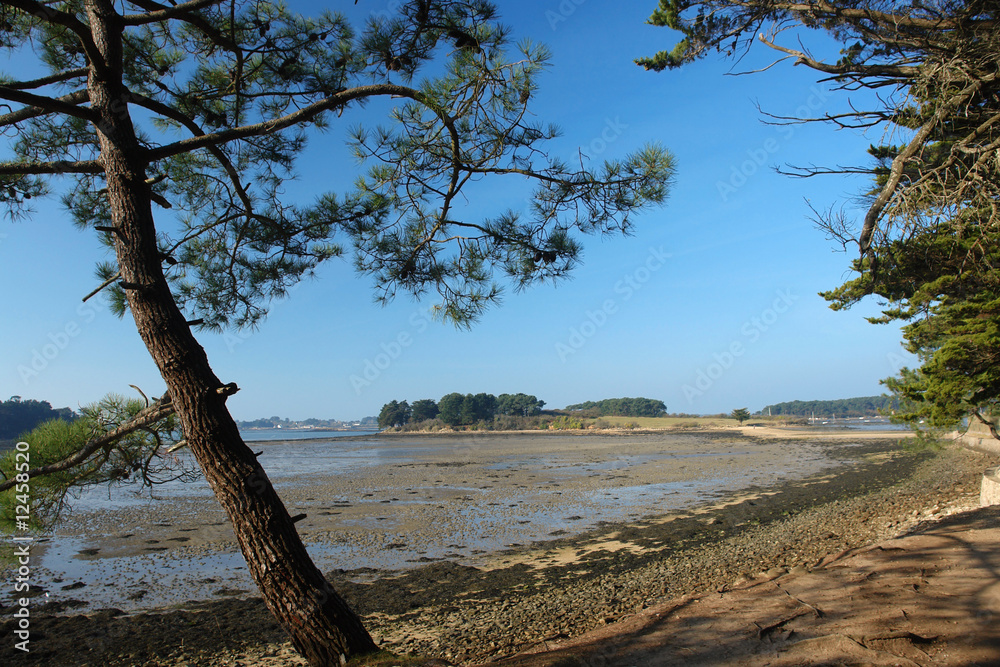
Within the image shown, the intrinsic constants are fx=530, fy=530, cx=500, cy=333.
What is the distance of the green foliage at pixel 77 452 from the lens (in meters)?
3.53

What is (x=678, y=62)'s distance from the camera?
6188 millimetres

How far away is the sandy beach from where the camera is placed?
4914mm

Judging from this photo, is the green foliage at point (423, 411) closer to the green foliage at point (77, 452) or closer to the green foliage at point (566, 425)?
the green foliage at point (566, 425)

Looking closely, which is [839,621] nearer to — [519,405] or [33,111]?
[33,111]

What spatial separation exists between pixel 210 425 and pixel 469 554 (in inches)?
238

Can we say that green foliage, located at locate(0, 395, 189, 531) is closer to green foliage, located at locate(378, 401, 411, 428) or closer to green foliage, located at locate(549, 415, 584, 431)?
green foliage, located at locate(549, 415, 584, 431)

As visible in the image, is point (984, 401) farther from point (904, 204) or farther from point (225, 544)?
point (225, 544)

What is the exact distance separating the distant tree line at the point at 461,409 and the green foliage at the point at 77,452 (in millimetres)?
64249

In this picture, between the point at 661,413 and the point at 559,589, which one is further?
the point at 661,413

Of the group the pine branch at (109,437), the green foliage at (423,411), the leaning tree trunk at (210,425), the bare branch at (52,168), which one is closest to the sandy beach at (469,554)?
the leaning tree trunk at (210,425)

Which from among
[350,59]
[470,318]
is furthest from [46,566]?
[350,59]

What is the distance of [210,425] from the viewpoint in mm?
2793

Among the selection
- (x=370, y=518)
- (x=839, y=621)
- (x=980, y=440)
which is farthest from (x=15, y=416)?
(x=980, y=440)

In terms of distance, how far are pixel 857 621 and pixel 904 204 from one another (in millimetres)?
3037
